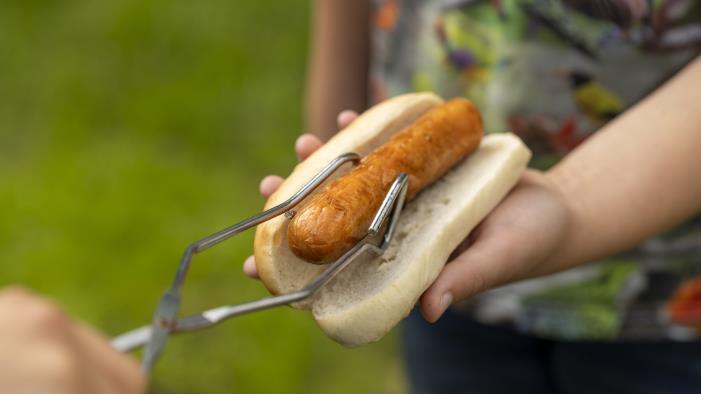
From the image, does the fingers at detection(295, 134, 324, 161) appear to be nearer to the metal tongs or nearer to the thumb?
the metal tongs

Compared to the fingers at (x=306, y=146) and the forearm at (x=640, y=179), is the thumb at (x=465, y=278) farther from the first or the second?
the fingers at (x=306, y=146)

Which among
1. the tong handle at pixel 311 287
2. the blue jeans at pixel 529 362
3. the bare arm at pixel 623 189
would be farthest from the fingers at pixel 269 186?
the blue jeans at pixel 529 362

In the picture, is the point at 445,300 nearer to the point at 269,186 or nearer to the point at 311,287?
the point at 311,287

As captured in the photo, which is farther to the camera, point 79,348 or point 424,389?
point 424,389

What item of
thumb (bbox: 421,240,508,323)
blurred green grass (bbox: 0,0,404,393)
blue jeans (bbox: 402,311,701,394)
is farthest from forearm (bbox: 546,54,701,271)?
blurred green grass (bbox: 0,0,404,393)

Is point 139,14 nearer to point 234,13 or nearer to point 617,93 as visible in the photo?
point 234,13

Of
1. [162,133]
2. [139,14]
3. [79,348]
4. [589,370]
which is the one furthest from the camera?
[139,14]

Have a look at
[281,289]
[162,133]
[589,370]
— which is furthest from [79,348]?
[162,133]
